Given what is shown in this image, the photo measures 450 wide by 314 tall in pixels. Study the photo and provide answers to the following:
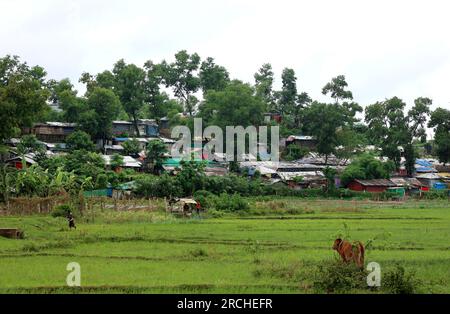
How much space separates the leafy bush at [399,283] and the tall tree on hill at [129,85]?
193 ft

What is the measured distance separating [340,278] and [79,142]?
48.4 metres

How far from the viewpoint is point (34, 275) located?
14.8 m

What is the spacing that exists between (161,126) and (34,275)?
209 ft

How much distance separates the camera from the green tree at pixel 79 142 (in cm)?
5894

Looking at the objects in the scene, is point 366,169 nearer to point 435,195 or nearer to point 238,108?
point 435,195

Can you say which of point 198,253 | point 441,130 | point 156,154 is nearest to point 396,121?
point 441,130

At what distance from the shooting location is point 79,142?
193 feet

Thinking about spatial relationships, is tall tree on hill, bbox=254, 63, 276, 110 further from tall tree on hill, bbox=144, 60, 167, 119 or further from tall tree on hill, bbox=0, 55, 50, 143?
tall tree on hill, bbox=0, 55, 50, 143

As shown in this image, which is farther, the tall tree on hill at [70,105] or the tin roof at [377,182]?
the tall tree on hill at [70,105]

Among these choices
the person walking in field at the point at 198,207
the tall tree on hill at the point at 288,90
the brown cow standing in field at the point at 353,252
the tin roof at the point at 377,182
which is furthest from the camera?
the tall tree on hill at the point at 288,90

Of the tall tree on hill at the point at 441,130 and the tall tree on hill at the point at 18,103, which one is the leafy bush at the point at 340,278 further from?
the tall tree on hill at the point at 441,130

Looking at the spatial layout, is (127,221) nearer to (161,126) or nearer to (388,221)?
(388,221)

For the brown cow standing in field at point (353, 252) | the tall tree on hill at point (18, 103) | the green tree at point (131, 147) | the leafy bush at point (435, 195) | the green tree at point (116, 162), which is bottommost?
the leafy bush at point (435, 195)
